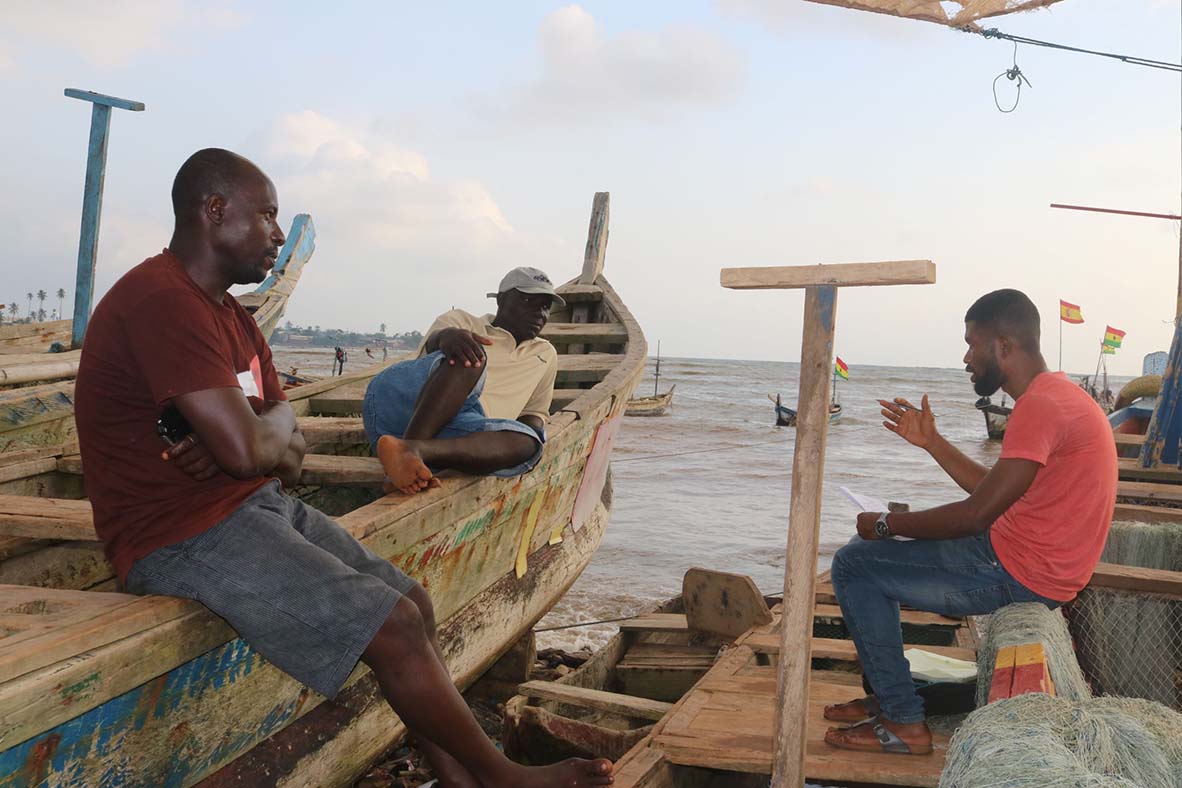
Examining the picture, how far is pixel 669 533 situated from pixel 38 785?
9.44 m

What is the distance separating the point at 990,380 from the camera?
3.13 meters

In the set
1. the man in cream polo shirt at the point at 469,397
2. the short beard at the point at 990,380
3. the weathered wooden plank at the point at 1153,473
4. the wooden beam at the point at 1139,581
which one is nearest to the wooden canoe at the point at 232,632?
the man in cream polo shirt at the point at 469,397

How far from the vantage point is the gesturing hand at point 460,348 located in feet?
12.0

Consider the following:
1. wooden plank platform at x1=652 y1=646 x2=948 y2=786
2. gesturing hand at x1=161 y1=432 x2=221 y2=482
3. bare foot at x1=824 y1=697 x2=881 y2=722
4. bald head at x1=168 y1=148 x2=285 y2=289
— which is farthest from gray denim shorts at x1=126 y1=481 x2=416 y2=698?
bare foot at x1=824 y1=697 x2=881 y2=722

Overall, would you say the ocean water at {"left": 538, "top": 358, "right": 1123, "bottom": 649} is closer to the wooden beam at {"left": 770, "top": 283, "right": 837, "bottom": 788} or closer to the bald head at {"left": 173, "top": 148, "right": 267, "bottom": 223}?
the wooden beam at {"left": 770, "top": 283, "right": 837, "bottom": 788}

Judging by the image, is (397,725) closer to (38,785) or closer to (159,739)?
(159,739)

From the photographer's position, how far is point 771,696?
365 centimetres

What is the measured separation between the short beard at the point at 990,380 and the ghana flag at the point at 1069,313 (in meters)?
31.2

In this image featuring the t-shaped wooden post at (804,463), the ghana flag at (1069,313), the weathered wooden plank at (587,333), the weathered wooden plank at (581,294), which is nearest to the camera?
the t-shaped wooden post at (804,463)

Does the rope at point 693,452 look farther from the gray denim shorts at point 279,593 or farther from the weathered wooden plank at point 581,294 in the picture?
the gray denim shorts at point 279,593

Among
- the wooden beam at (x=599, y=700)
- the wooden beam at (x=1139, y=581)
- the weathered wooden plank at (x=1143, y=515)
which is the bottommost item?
the wooden beam at (x=599, y=700)

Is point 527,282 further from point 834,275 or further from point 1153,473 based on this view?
point 1153,473

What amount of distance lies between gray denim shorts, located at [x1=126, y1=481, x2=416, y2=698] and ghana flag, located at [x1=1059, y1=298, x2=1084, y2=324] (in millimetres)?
32992

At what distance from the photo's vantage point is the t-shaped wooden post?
2564 mm
